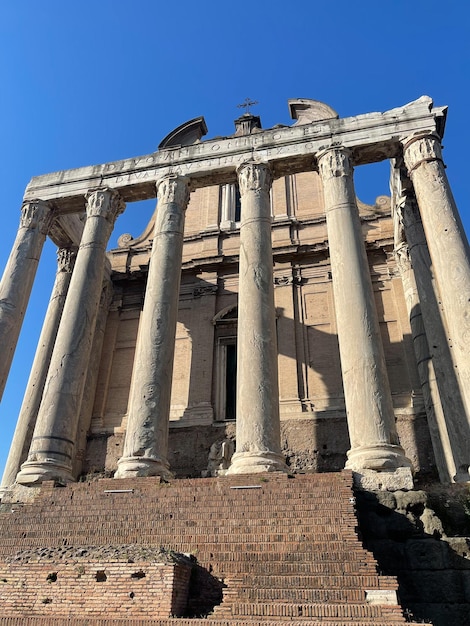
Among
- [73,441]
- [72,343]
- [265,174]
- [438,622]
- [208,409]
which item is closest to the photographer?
[438,622]

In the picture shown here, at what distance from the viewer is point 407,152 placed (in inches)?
622

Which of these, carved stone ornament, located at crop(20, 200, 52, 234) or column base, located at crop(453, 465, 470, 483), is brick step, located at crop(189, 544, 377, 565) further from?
Answer: carved stone ornament, located at crop(20, 200, 52, 234)

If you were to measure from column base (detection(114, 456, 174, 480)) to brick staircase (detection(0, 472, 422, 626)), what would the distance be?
504 mm

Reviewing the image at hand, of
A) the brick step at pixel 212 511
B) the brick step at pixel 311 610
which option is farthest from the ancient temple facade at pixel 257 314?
the brick step at pixel 311 610

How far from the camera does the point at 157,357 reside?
545 inches

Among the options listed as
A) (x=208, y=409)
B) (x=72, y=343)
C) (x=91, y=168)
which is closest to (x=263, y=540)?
(x=72, y=343)

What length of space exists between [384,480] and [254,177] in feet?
34.0

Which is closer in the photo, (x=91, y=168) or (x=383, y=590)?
(x=383, y=590)

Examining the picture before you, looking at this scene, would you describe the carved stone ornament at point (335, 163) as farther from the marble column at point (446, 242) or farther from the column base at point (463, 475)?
the column base at point (463, 475)

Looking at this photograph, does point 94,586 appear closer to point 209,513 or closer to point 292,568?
point 209,513

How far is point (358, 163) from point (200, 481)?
11.6m

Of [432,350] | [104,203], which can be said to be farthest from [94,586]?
[104,203]

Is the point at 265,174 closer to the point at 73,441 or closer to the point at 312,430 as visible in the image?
the point at 312,430

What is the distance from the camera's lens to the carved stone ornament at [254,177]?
16.6 meters
